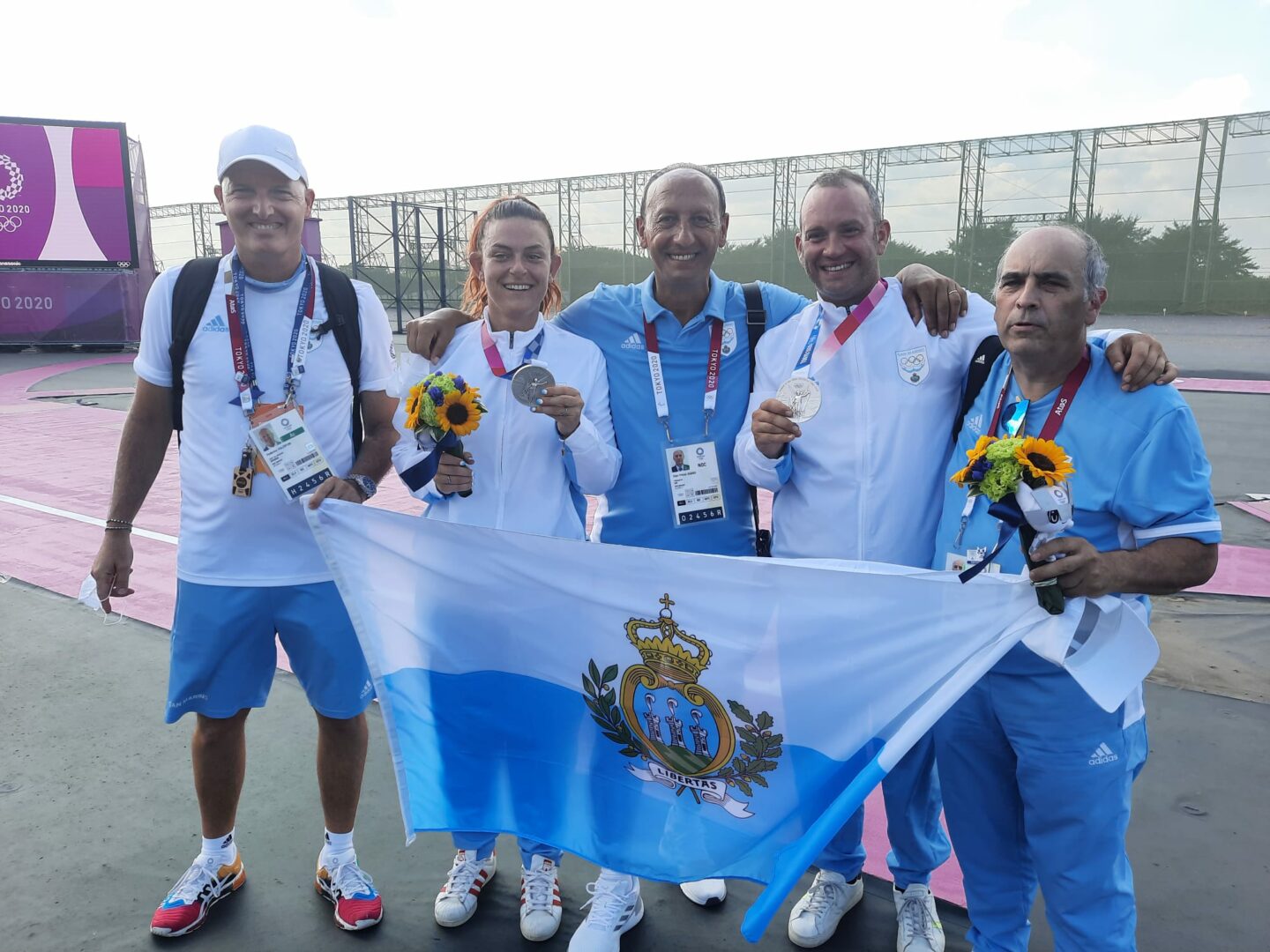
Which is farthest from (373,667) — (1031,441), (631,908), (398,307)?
(398,307)

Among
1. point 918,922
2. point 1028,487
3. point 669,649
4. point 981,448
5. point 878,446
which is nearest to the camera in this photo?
point 1028,487

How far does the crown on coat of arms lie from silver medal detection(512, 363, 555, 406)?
69 cm

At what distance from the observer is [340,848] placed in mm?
2826

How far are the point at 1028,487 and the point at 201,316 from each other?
2307mm

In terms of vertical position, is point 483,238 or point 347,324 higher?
point 483,238

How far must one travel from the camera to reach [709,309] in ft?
9.21

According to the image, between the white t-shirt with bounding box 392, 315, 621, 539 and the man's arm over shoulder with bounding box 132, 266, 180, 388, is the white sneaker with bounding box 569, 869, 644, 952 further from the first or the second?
the man's arm over shoulder with bounding box 132, 266, 180, 388

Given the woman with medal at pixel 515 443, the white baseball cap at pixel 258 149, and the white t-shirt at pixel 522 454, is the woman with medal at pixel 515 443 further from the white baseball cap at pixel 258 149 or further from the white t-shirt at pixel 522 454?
the white baseball cap at pixel 258 149

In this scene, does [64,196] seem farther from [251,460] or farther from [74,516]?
[251,460]

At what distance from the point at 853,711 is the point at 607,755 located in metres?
0.72

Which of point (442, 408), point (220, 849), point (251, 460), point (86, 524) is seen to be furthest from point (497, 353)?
point (86, 524)

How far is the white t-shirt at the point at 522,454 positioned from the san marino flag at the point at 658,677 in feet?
0.65

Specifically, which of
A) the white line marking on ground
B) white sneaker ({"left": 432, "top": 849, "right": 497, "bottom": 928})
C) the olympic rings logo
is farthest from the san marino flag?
the olympic rings logo

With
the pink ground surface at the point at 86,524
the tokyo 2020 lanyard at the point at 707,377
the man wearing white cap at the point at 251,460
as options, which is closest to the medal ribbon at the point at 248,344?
the man wearing white cap at the point at 251,460
